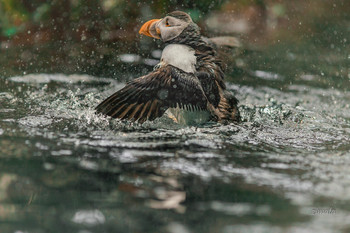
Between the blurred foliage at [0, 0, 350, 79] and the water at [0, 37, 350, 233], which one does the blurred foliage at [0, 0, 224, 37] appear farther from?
the water at [0, 37, 350, 233]

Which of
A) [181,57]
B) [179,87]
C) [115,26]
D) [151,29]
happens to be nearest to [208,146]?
[179,87]

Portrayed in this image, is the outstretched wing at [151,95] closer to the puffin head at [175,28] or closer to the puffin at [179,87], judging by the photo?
the puffin at [179,87]

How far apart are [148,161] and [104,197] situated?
604mm

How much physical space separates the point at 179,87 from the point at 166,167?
83 centimetres

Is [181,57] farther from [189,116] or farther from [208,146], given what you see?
[208,146]

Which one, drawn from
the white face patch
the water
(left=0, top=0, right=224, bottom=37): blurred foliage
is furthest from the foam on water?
(left=0, top=0, right=224, bottom=37): blurred foliage

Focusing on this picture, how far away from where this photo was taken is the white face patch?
3.74m

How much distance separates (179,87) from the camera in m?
3.58

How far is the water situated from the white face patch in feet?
1.59

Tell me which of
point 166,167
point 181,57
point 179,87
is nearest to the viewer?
point 166,167

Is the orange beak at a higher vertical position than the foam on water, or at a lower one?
higher

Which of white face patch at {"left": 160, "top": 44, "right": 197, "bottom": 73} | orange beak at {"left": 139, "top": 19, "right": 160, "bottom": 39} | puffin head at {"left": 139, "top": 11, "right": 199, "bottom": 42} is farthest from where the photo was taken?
orange beak at {"left": 139, "top": 19, "right": 160, "bottom": 39}

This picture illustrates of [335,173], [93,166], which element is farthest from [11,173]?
[335,173]

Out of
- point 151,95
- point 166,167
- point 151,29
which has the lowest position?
point 166,167
